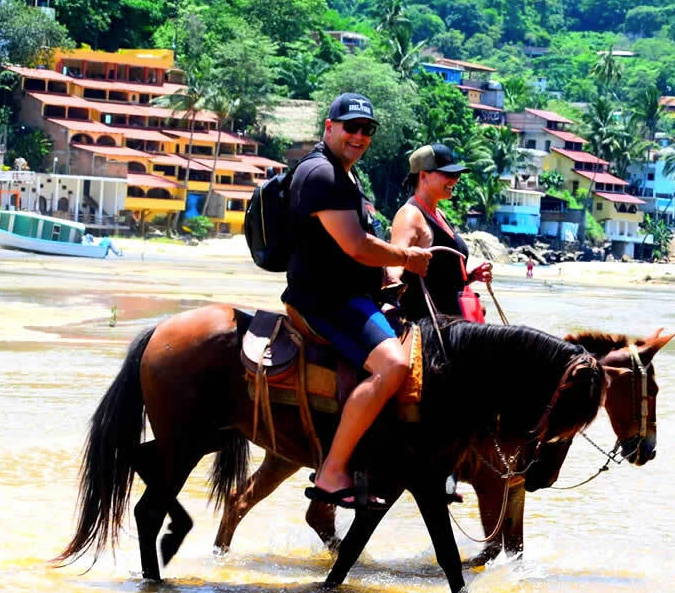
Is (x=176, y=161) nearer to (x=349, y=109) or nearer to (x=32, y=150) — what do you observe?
(x=32, y=150)

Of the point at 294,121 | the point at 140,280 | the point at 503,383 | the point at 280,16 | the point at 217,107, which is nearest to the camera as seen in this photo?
the point at 503,383

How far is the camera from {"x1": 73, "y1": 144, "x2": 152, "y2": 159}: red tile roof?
262 ft

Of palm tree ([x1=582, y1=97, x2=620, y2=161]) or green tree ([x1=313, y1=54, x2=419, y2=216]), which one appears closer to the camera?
green tree ([x1=313, y1=54, x2=419, y2=216])

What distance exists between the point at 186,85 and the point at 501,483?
88259 millimetres

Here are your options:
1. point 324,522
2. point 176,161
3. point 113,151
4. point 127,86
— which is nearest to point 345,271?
point 324,522

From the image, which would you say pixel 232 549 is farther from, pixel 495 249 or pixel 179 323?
pixel 495 249

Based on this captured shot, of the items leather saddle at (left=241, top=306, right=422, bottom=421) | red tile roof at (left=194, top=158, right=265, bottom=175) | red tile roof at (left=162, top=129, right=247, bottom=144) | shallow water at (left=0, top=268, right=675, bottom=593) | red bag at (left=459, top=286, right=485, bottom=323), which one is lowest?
red tile roof at (left=194, top=158, right=265, bottom=175)

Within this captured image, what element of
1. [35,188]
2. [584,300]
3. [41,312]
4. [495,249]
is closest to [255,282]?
[584,300]

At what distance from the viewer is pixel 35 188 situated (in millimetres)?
76938

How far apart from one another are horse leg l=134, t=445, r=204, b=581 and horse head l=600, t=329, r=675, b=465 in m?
2.41

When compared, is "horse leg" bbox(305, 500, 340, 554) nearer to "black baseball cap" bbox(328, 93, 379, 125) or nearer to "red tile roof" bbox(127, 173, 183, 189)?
"black baseball cap" bbox(328, 93, 379, 125)

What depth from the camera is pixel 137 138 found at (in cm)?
Answer: 8425

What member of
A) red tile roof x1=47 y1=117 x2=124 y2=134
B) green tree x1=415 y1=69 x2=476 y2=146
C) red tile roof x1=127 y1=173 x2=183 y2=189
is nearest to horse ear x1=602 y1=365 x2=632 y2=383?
red tile roof x1=127 y1=173 x2=183 y2=189

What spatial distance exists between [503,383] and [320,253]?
1235mm
